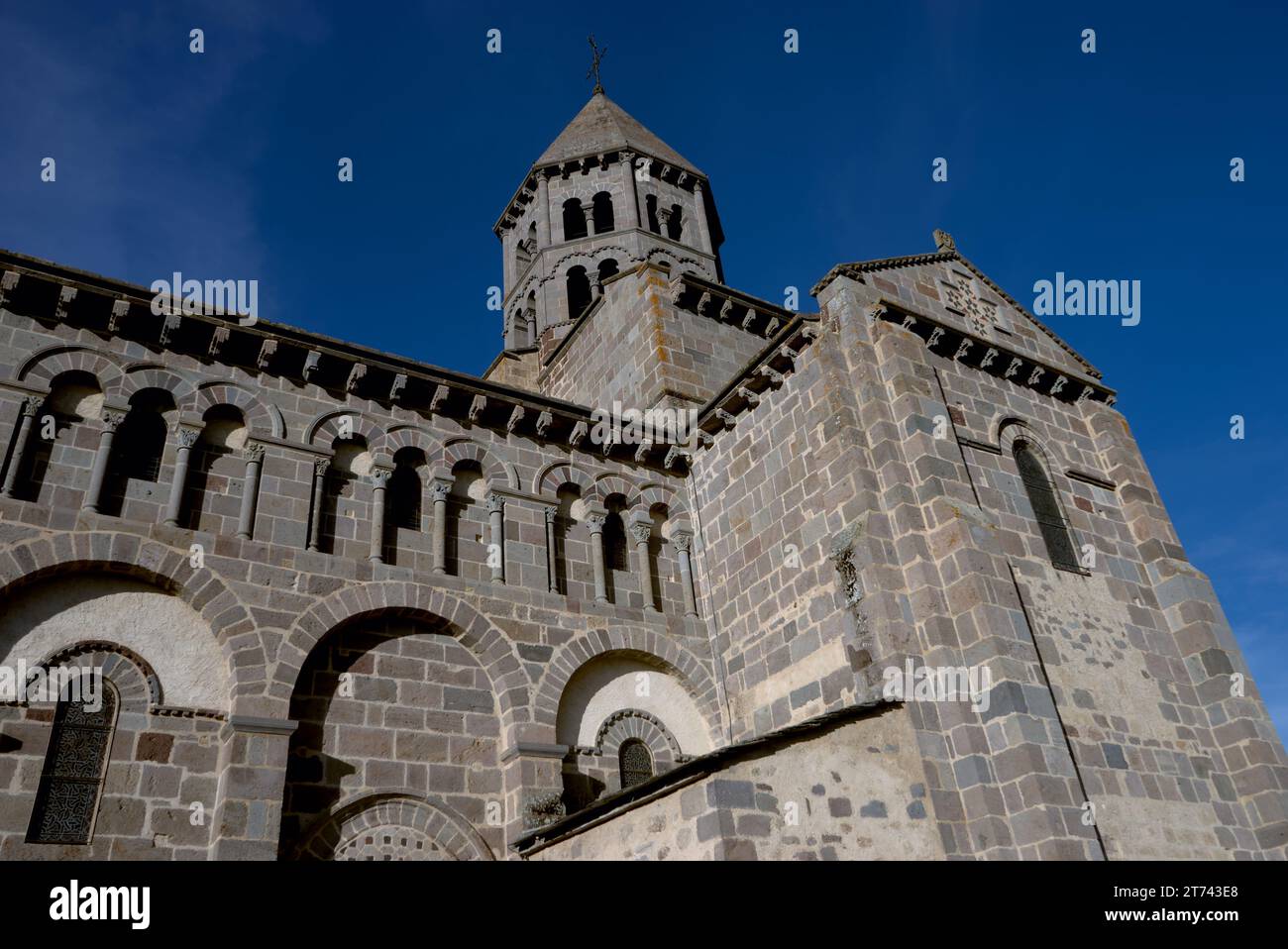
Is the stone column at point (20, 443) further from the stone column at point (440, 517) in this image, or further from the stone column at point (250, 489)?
the stone column at point (440, 517)

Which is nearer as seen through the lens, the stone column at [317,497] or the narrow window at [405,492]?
the stone column at [317,497]

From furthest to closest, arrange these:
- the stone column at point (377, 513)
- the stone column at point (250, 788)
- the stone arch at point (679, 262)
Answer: the stone arch at point (679, 262) → the stone column at point (377, 513) → the stone column at point (250, 788)

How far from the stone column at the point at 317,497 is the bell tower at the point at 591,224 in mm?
11138

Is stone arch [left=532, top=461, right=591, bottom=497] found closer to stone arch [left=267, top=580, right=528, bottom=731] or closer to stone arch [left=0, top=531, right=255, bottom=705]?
stone arch [left=267, top=580, right=528, bottom=731]

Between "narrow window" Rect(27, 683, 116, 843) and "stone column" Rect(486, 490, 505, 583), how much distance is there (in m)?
4.66

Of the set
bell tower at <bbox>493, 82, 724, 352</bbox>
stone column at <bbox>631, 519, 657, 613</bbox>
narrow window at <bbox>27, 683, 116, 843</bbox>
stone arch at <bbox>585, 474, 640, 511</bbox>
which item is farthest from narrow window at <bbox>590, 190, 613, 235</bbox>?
narrow window at <bbox>27, 683, 116, 843</bbox>

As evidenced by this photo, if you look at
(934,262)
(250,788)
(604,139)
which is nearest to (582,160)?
(604,139)

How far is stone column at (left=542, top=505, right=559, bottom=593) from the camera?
1330cm

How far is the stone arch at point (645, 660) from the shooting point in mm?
12555

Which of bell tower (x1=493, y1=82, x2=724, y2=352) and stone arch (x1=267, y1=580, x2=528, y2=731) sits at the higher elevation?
bell tower (x1=493, y1=82, x2=724, y2=352)

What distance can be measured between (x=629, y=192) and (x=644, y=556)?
13.8 meters

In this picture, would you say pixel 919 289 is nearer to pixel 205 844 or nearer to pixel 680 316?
pixel 680 316

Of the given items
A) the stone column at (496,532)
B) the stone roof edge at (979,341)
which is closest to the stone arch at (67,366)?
the stone column at (496,532)
